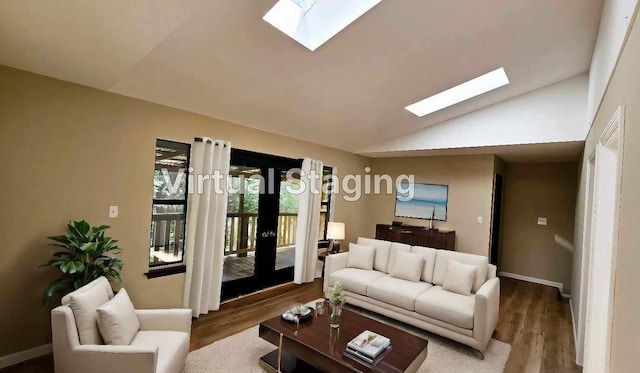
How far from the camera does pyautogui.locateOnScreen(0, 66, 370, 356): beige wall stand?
2496 mm

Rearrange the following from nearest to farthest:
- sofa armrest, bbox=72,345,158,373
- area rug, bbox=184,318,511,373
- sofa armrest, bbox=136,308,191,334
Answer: sofa armrest, bbox=72,345,158,373, sofa armrest, bbox=136,308,191,334, area rug, bbox=184,318,511,373

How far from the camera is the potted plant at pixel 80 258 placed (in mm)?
2439

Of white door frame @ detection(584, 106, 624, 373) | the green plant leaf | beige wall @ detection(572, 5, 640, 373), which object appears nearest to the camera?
beige wall @ detection(572, 5, 640, 373)

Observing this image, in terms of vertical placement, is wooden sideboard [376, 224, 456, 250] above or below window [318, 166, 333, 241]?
below

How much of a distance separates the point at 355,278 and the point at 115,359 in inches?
107

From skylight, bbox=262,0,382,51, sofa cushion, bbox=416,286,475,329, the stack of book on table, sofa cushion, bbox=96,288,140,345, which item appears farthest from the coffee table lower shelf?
skylight, bbox=262,0,382,51

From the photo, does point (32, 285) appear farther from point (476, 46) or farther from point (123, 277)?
point (476, 46)

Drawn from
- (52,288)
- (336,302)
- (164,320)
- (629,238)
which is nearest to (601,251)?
(629,238)

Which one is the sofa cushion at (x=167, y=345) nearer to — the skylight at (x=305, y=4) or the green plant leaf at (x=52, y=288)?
the green plant leaf at (x=52, y=288)

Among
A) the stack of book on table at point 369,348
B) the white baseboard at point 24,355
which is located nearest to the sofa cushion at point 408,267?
the stack of book on table at point 369,348

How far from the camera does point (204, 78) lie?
9.82 feet

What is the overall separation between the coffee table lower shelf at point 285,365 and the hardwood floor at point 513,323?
739 millimetres

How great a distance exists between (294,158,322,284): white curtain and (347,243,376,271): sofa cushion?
0.88m

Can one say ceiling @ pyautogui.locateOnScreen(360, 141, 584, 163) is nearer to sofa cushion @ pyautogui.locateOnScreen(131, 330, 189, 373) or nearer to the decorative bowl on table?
the decorative bowl on table
